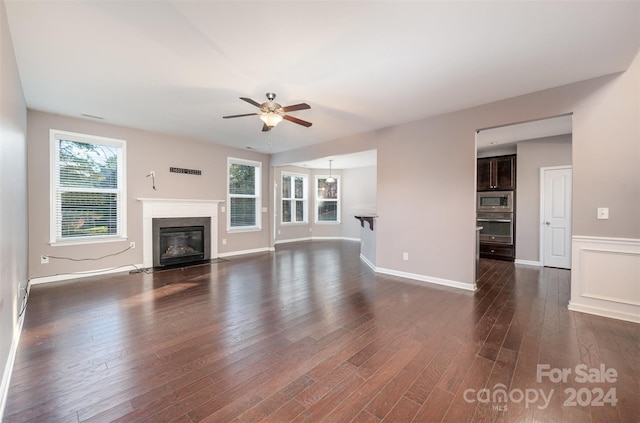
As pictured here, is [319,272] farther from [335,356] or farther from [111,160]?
[111,160]

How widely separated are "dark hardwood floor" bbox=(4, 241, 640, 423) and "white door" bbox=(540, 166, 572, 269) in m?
2.03

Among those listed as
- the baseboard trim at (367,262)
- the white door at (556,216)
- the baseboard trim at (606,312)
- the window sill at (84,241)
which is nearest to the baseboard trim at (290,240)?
the baseboard trim at (367,262)

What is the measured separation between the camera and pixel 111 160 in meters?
4.80

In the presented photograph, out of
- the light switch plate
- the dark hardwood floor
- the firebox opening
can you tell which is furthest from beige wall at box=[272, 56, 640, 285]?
the firebox opening

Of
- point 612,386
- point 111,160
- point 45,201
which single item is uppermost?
point 111,160

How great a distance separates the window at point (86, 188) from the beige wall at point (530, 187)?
7927 mm

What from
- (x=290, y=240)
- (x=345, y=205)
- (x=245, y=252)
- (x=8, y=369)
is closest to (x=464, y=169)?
(x=8, y=369)

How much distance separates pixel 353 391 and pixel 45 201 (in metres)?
5.29

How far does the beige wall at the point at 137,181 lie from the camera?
Answer: 4.06 m

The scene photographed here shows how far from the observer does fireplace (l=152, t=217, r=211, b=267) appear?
5223mm

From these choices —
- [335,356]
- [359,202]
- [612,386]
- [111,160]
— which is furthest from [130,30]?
[359,202]

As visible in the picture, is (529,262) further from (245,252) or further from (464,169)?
(245,252)

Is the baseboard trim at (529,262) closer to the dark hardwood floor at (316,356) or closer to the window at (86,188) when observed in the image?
the dark hardwood floor at (316,356)

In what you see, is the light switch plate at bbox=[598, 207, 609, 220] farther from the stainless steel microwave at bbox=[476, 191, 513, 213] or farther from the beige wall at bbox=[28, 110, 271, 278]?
the beige wall at bbox=[28, 110, 271, 278]
